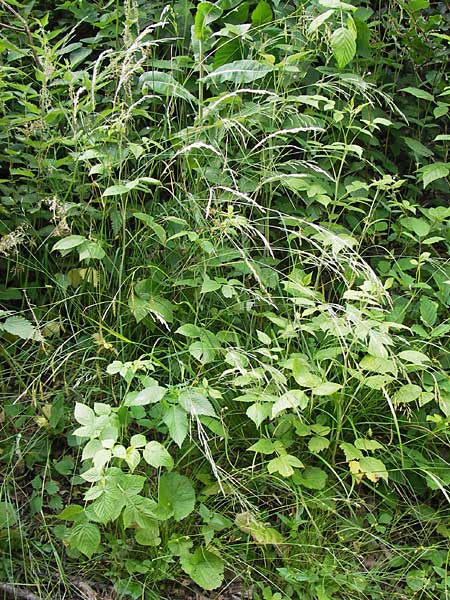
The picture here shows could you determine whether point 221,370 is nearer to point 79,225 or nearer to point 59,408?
point 59,408

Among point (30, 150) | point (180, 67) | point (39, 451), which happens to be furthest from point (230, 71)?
point (39, 451)

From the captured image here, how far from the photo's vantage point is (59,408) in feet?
7.85

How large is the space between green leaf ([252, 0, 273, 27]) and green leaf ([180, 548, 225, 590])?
1868mm

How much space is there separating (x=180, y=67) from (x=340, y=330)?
4.25 feet

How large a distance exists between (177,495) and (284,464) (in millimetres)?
317

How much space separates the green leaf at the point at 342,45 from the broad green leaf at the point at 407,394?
1.01 meters

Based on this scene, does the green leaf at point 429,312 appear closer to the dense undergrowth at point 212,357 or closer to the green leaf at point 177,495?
the dense undergrowth at point 212,357

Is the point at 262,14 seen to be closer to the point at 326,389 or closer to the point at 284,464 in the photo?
the point at 326,389

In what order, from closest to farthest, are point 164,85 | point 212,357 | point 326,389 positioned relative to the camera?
point 326,389
point 212,357
point 164,85

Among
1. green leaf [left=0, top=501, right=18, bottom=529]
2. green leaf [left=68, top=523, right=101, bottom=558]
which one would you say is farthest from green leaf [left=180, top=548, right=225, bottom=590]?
green leaf [left=0, top=501, right=18, bottom=529]

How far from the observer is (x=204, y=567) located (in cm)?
210

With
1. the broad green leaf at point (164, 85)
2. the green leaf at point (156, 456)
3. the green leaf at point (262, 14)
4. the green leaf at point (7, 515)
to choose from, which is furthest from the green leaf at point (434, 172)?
the green leaf at point (7, 515)

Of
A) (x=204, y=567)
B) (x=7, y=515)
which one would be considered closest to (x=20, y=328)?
(x=7, y=515)

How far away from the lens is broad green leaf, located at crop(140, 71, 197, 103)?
8.38 ft
